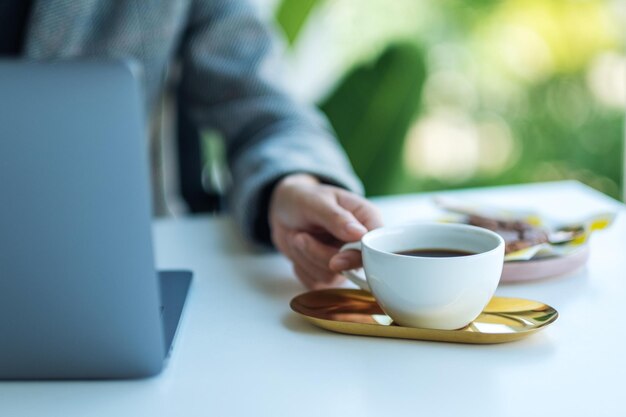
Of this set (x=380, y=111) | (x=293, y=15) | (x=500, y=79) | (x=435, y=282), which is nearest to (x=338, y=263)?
(x=435, y=282)

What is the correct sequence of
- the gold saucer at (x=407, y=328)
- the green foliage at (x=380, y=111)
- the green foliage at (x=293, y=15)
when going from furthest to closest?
the green foliage at (x=293, y=15)
the green foliage at (x=380, y=111)
the gold saucer at (x=407, y=328)

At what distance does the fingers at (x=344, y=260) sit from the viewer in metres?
0.63

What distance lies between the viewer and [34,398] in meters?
0.51

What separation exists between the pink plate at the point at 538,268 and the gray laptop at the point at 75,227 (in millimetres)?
313

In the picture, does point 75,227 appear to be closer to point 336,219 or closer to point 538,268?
point 336,219

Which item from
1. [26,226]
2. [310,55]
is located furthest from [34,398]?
[310,55]

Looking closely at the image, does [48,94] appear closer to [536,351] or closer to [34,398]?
[34,398]

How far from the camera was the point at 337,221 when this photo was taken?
26.5 inches

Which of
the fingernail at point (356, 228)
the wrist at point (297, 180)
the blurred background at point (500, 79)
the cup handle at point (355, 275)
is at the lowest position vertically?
the blurred background at point (500, 79)

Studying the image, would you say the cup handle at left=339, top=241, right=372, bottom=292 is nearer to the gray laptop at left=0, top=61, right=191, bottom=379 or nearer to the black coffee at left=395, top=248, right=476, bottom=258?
the black coffee at left=395, top=248, right=476, bottom=258

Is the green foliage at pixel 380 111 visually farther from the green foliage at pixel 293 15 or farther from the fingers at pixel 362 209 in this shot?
the fingers at pixel 362 209

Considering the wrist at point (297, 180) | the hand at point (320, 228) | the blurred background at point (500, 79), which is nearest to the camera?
the hand at point (320, 228)

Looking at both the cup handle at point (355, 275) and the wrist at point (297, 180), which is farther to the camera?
the wrist at point (297, 180)

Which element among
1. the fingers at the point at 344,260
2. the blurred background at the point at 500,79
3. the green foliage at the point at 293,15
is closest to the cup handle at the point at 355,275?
the fingers at the point at 344,260
